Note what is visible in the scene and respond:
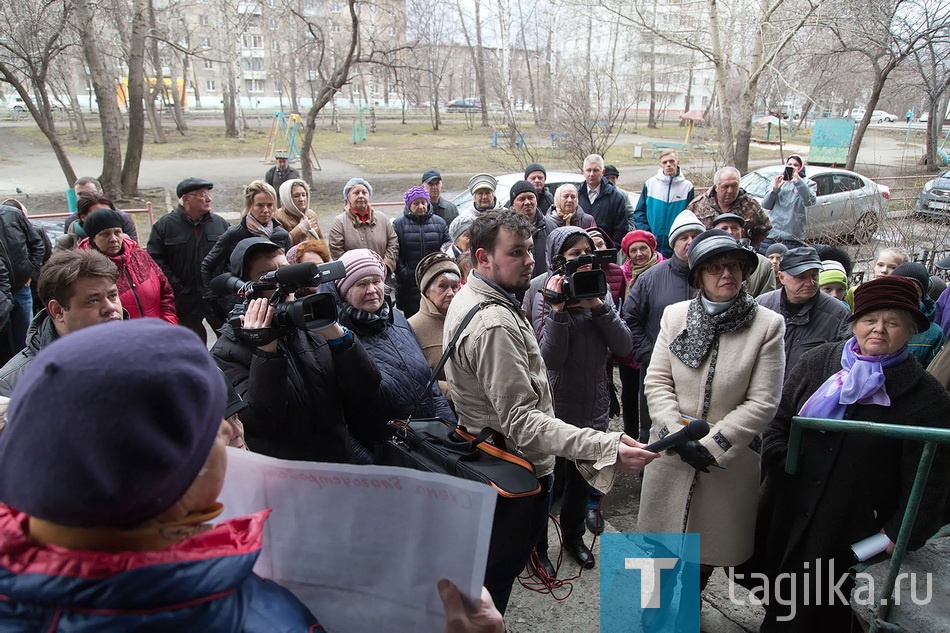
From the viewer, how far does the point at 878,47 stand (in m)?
15.1

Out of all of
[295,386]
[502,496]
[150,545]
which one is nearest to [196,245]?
[295,386]

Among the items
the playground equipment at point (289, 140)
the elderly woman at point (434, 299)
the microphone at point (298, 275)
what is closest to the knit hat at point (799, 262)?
the elderly woman at point (434, 299)

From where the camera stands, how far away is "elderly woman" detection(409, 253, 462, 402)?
362 centimetres

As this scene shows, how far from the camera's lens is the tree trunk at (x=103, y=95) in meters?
12.7

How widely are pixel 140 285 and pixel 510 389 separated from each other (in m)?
3.08

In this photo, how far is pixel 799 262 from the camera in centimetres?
348

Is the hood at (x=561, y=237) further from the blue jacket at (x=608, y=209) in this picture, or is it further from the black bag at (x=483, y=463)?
Result: the blue jacket at (x=608, y=209)

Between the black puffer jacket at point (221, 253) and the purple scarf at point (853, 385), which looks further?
the black puffer jacket at point (221, 253)

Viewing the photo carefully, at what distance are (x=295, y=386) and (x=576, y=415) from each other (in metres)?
1.63

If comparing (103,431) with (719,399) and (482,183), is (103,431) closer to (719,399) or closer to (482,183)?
(719,399)

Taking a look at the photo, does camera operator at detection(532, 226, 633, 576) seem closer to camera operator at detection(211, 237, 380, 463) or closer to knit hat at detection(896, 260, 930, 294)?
camera operator at detection(211, 237, 380, 463)

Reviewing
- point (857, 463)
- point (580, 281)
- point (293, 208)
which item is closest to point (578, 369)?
point (580, 281)

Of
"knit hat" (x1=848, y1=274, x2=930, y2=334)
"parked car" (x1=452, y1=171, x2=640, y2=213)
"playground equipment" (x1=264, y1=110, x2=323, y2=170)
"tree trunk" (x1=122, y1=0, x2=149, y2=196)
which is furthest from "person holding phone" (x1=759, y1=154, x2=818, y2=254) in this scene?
"playground equipment" (x1=264, y1=110, x2=323, y2=170)

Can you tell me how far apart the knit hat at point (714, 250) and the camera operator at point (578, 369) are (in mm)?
496
